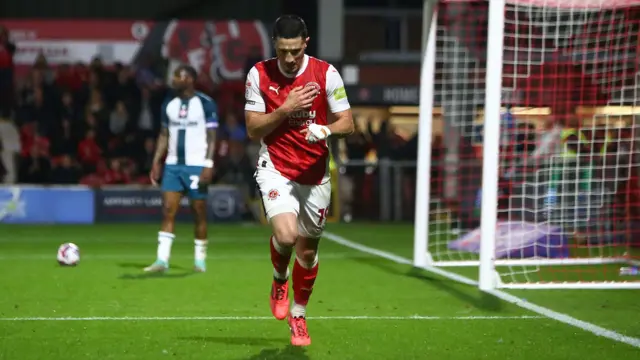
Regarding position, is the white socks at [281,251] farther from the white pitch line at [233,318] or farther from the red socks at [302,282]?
the white pitch line at [233,318]

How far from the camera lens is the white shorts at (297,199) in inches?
287

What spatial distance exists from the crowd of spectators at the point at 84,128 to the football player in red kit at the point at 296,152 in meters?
15.0

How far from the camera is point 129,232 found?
1903cm

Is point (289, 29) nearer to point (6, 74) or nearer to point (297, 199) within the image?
point (297, 199)

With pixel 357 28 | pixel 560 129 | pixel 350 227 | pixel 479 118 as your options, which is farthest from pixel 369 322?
pixel 357 28

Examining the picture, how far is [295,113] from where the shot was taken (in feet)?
24.0

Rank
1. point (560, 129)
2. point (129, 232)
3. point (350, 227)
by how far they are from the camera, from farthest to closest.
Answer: point (350, 227) < point (129, 232) < point (560, 129)

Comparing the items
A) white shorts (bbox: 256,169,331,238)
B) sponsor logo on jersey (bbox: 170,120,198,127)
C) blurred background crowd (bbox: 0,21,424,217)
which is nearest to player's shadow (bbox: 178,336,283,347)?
white shorts (bbox: 256,169,331,238)

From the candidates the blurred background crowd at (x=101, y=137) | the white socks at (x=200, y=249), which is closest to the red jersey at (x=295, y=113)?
the white socks at (x=200, y=249)

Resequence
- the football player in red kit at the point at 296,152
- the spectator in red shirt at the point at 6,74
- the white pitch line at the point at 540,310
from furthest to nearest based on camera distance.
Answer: the spectator in red shirt at the point at 6,74 → the white pitch line at the point at 540,310 → the football player in red kit at the point at 296,152

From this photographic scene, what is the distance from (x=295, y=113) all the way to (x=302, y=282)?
1.07m

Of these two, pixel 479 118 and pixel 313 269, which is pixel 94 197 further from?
pixel 313 269

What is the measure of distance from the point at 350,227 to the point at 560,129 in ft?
22.7

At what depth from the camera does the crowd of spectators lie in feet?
74.5
